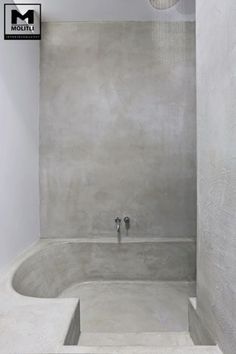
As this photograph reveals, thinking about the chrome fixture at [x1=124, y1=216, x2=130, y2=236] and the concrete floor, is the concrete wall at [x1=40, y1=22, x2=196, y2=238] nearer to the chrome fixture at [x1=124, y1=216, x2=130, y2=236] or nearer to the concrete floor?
the chrome fixture at [x1=124, y1=216, x2=130, y2=236]

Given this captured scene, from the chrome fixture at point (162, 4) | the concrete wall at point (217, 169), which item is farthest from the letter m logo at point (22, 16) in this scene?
the concrete wall at point (217, 169)

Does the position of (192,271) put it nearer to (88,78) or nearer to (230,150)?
(230,150)

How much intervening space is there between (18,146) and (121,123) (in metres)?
1.10

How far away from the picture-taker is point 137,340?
1.42 meters

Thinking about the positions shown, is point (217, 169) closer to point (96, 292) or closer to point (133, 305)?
point (133, 305)

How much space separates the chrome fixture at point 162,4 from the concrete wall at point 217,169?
4.44 feet

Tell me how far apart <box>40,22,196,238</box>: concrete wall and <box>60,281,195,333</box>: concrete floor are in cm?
53

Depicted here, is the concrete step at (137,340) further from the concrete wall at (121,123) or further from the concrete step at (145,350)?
the concrete wall at (121,123)

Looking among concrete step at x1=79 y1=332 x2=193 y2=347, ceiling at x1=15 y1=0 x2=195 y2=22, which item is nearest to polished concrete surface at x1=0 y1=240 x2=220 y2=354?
concrete step at x1=79 y1=332 x2=193 y2=347

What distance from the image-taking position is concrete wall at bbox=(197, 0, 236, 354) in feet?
2.90

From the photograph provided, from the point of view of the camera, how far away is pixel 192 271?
2568 millimetres

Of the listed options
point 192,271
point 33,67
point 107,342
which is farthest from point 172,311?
point 33,67

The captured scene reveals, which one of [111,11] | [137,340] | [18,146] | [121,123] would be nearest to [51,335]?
[137,340]

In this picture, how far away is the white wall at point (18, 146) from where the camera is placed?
1900 mm
